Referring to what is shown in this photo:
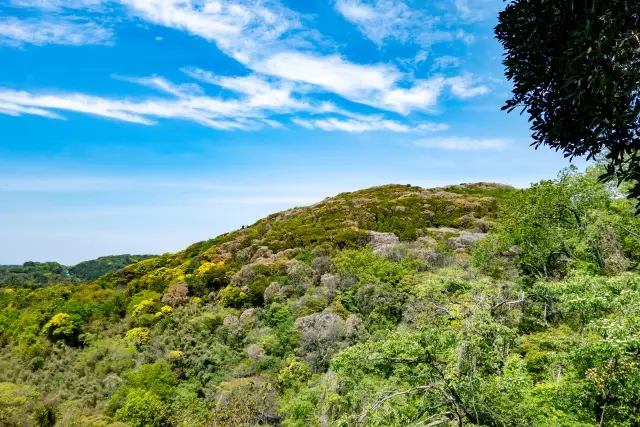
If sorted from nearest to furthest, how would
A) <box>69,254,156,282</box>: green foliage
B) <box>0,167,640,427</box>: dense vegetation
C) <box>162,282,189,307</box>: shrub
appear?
<box>0,167,640,427</box>: dense vegetation → <box>162,282,189,307</box>: shrub → <box>69,254,156,282</box>: green foliage

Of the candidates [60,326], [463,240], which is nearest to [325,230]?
[463,240]

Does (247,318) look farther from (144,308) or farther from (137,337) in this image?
(144,308)

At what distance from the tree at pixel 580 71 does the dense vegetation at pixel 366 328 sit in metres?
3.25

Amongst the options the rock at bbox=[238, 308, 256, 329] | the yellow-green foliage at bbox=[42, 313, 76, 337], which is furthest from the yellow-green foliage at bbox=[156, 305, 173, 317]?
the rock at bbox=[238, 308, 256, 329]

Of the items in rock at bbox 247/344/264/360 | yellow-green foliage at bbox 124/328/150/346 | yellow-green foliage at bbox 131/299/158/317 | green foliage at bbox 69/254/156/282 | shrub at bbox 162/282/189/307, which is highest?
green foliage at bbox 69/254/156/282

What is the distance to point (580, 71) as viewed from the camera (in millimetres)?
2760

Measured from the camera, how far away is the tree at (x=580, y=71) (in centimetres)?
265

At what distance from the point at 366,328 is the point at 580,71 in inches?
681

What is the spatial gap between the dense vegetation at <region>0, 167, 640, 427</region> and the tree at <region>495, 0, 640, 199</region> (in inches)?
128

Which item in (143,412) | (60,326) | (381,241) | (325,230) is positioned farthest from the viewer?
(325,230)

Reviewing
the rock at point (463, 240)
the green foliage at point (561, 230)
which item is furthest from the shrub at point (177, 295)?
the green foliage at point (561, 230)

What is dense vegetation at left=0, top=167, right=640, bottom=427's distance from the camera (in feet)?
21.9

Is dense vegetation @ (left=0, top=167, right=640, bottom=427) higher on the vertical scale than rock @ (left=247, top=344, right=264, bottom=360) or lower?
higher

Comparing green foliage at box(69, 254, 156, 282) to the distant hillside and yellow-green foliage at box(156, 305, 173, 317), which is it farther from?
yellow-green foliage at box(156, 305, 173, 317)
